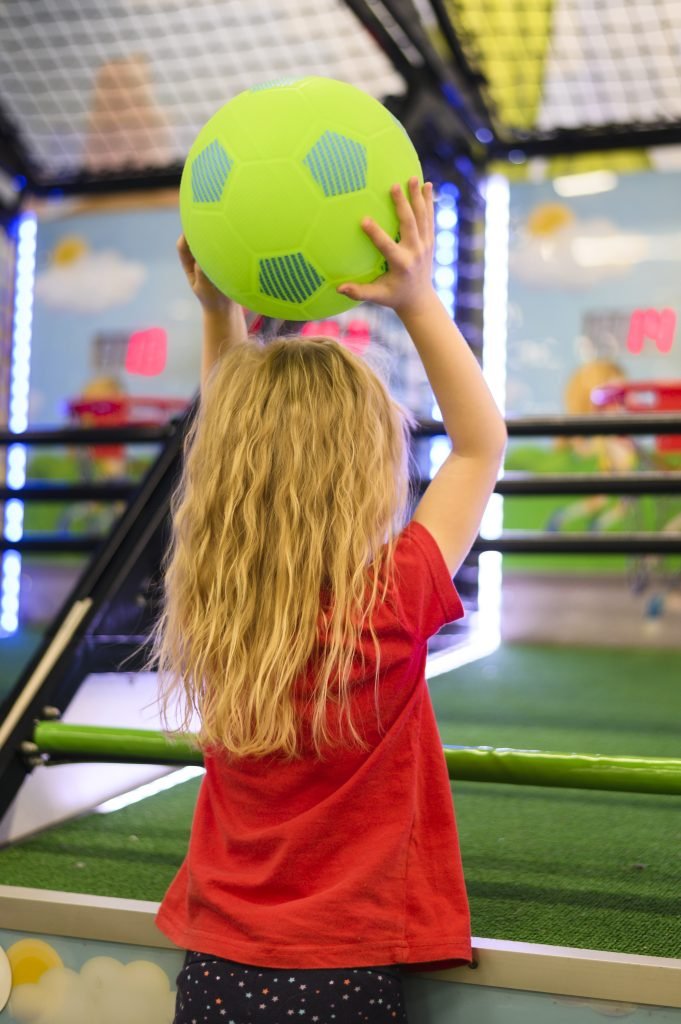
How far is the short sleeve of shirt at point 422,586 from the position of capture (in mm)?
962

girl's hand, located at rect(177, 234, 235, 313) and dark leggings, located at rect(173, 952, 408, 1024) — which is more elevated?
girl's hand, located at rect(177, 234, 235, 313)

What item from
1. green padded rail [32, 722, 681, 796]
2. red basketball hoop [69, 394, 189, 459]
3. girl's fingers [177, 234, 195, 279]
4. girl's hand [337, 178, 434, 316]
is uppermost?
red basketball hoop [69, 394, 189, 459]

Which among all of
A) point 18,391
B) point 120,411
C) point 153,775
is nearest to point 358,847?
point 153,775

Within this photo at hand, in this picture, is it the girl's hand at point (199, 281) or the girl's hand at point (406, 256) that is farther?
the girl's hand at point (199, 281)

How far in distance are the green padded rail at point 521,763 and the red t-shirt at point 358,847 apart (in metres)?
0.19

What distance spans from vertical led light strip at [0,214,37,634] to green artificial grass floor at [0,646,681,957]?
7.17 ft

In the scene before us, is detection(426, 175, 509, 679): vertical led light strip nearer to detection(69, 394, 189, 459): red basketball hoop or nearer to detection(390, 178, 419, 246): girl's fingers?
detection(69, 394, 189, 459): red basketball hoop

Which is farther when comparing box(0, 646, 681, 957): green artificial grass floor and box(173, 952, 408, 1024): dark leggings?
box(0, 646, 681, 957): green artificial grass floor

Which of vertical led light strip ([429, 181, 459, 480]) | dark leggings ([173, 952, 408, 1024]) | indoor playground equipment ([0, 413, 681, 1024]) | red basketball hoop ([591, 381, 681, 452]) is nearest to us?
dark leggings ([173, 952, 408, 1024])

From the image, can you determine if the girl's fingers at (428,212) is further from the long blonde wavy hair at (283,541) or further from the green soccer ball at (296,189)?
the long blonde wavy hair at (283,541)

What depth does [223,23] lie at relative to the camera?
348 cm

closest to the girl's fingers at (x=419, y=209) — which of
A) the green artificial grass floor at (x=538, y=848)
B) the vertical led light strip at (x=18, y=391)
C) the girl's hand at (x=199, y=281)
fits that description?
the girl's hand at (x=199, y=281)

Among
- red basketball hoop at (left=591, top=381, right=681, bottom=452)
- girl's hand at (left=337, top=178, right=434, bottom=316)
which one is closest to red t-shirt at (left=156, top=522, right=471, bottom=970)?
girl's hand at (left=337, top=178, right=434, bottom=316)

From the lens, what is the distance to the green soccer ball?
988 mm
